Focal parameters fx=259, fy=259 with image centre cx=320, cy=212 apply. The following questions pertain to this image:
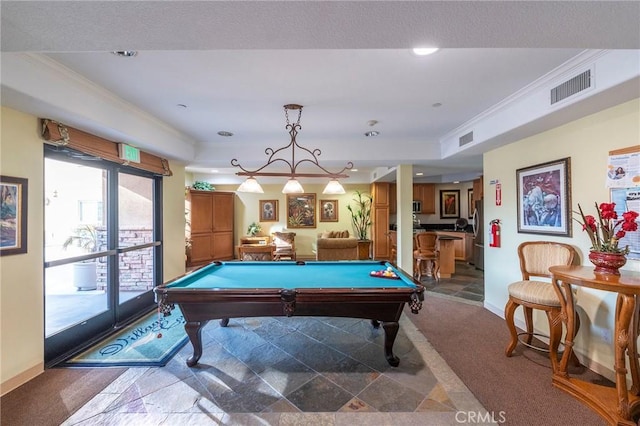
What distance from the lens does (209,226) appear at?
7.47 metres

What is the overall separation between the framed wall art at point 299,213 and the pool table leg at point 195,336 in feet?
19.5

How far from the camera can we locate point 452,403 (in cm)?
195

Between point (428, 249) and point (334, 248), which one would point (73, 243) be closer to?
point (334, 248)

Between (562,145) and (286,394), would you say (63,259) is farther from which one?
(562,145)

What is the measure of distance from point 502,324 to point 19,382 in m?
4.98

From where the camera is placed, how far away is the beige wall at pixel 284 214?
27.3 feet

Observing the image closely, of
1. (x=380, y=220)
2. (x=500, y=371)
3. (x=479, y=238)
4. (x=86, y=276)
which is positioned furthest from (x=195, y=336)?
(x=479, y=238)

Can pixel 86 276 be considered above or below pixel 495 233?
below

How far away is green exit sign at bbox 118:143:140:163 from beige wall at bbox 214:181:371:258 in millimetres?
4874

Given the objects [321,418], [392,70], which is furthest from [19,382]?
[392,70]

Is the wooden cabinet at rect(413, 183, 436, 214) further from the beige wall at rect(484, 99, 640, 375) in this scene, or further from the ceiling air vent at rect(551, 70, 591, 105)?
the ceiling air vent at rect(551, 70, 591, 105)

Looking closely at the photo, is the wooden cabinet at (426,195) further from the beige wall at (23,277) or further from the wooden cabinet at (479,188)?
the beige wall at (23,277)

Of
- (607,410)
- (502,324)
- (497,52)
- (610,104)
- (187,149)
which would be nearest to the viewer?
(607,410)
